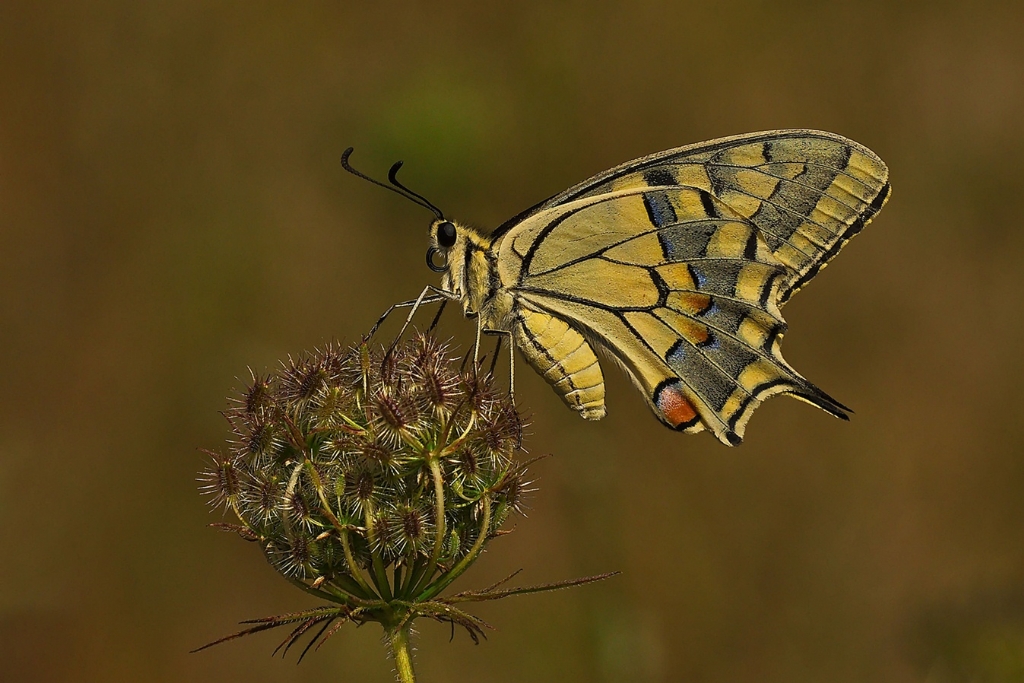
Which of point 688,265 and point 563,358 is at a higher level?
point 688,265

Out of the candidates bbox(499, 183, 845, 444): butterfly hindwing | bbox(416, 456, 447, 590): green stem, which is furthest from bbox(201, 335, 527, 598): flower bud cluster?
bbox(499, 183, 845, 444): butterfly hindwing

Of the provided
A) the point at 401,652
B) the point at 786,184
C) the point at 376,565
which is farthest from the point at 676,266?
the point at 401,652

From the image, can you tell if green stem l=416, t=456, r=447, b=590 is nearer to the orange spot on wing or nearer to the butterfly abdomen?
the butterfly abdomen

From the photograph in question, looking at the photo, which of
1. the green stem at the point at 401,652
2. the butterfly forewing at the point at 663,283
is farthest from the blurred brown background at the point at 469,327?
the green stem at the point at 401,652

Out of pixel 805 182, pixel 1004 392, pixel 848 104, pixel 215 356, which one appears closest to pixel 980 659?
pixel 805 182

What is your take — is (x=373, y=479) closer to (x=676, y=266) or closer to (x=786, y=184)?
(x=676, y=266)

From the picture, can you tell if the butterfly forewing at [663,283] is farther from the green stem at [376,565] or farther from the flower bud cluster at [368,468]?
the green stem at [376,565]
